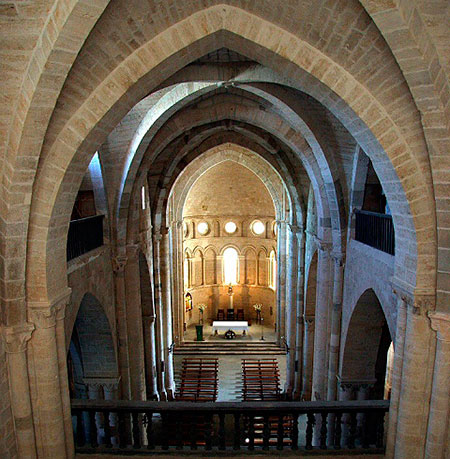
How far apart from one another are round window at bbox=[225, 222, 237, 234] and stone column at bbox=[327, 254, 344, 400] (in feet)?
51.6

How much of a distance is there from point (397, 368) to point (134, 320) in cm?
741

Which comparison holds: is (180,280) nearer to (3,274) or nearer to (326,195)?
(326,195)

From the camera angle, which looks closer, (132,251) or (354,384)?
(354,384)

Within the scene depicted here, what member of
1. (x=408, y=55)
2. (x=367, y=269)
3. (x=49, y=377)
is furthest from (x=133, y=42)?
(x=367, y=269)

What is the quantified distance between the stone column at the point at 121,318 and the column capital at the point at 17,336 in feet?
16.4

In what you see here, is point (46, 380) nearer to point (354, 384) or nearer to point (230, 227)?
point (354, 384)

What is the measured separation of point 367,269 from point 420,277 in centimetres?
337

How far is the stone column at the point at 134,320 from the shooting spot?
11281 mm

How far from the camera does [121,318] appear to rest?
1060 centimetres

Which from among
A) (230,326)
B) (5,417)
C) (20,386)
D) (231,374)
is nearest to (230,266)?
(230,326)

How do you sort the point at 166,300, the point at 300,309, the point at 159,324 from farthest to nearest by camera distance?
1. the point at 166,300
2. the point at 159,324
3. the point at 300,309

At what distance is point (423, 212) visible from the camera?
16.7 ft

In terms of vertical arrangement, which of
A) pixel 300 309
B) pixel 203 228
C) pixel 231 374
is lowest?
pixel 231 374

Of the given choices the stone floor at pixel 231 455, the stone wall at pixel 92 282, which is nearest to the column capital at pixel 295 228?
the stone wall at pixel 92 282
